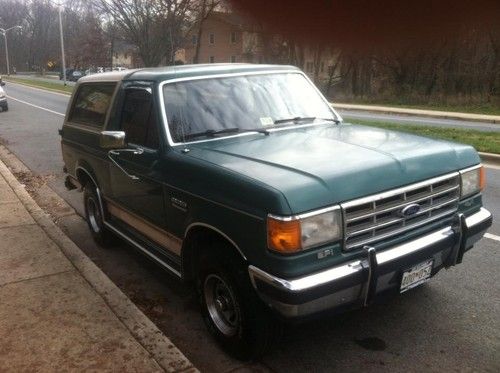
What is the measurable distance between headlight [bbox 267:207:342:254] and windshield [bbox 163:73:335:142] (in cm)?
141

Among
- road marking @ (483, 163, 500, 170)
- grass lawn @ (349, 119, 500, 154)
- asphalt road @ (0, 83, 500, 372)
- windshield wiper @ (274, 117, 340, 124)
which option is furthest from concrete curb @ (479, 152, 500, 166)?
windshield wiper @ (274, 117, 340, 124)

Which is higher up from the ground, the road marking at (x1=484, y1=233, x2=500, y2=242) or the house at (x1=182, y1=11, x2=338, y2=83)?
the house at (x1=182, y1=11, x2=338, y2=83)

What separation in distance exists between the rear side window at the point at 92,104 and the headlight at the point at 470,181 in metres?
3.14

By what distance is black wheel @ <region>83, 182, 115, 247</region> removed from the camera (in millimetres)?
5156

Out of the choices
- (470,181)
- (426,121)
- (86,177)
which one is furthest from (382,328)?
(426,121)

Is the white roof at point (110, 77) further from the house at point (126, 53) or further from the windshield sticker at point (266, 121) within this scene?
the house at point (126, 53)

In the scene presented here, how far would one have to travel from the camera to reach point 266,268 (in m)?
2.64

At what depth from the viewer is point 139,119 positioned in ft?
13.6

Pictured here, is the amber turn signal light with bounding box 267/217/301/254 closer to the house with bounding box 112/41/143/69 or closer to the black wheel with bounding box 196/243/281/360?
→ the black wheel with bounding box 196/243/281/360

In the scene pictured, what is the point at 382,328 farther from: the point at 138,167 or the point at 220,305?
the point at 138,167

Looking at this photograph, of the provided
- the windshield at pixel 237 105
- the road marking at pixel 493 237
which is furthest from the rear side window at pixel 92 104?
the road marking at pixel 493 237

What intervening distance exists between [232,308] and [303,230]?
929 mm

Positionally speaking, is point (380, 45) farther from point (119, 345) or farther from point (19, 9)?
point (119, 345)

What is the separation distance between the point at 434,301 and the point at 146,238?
2.31m
